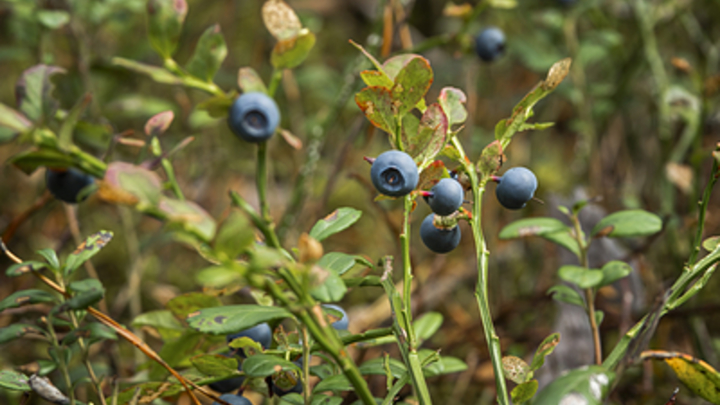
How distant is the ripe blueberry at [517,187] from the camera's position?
1.98 ft

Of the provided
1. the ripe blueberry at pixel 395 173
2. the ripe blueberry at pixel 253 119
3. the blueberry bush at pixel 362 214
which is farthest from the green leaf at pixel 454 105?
the ripe blueberry at pixel 253 119

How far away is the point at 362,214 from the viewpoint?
167cm

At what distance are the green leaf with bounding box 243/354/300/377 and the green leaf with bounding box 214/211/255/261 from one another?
19 centimetres

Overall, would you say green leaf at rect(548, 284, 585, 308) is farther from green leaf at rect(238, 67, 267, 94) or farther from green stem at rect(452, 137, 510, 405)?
green leaf at rect(238, 67, 267, 94)

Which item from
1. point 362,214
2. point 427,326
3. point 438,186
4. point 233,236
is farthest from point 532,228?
point 362,214

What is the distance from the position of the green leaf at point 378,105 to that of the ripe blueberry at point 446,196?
7cm

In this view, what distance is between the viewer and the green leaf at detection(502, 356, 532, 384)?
0.61m

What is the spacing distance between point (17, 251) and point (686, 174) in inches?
78.8

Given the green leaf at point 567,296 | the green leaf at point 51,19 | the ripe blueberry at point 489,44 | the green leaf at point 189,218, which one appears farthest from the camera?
the ripe blueberry at point 489,44

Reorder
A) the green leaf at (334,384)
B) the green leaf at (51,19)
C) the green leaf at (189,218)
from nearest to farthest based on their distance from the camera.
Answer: the green leaf at (189,218) < the green leaf at (334,384) < the green leaf at (51,19)

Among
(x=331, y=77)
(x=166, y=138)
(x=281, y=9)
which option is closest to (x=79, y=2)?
(x=166, y=138)

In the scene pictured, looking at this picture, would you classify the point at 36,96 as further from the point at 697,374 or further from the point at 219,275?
the point at 697,374

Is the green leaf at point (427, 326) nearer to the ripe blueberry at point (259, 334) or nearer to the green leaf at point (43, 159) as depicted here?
the ripe blueberry at point (259, 334)

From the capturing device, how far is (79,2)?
1556 mm
